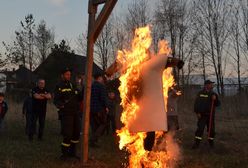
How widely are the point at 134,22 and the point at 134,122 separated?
81.3 feet

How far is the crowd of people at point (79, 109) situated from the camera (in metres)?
8.91

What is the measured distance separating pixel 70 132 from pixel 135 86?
2339 mm

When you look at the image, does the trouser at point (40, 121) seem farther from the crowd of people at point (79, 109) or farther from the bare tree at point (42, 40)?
the bare tree at point (42, 40)

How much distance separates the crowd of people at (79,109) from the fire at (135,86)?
0.47 m

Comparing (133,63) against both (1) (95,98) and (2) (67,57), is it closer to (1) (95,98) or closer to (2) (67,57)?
(1) (95,98)

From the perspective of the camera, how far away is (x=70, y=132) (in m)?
8.87

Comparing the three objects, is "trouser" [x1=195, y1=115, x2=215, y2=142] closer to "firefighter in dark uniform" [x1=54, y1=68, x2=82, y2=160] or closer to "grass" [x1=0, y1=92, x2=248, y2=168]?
"grass" [x1=0, y1=92, x2=248, y2=168]

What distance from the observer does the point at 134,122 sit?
278 inches

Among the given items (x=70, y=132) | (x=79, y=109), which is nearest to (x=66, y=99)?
(x=79, y=109)

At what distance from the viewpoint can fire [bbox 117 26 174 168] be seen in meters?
7.23

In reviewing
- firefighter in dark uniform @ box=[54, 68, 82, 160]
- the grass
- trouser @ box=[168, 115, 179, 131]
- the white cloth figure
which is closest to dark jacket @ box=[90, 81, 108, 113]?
the grass

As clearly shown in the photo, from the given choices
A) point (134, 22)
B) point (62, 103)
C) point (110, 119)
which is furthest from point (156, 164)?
point (134, 22)

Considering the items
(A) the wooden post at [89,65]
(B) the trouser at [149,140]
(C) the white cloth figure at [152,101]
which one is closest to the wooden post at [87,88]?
(A) the wooden post at [89,65]

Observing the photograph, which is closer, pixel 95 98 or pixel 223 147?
pixel 95 98
